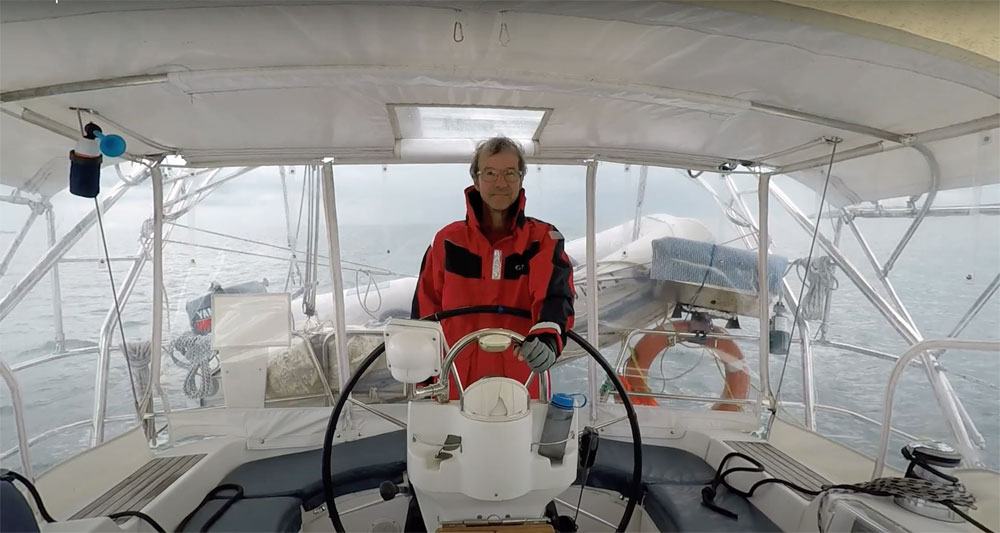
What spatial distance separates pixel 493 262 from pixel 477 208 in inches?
8.6

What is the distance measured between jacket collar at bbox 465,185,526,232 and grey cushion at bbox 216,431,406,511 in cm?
118

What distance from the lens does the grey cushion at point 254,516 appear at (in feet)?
5.36

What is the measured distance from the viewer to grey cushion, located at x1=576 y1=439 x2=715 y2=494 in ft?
6.84

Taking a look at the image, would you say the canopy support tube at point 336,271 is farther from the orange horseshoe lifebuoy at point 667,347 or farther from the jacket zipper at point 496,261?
the orange horseshoe lifebuoy at point 667,347

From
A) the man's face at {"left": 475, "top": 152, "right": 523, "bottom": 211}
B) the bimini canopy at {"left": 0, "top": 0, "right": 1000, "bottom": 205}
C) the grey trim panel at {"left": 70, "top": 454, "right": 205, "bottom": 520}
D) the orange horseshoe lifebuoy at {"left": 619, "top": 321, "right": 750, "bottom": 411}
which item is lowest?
the grey trim panel at {"left": 70, "top": 454, "right": 205, "bottom": 520}

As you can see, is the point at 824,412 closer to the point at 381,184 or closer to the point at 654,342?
the point at 654,342

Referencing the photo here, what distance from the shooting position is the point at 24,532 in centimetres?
87

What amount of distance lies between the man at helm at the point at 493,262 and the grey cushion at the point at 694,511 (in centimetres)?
79

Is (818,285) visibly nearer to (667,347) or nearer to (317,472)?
(667,347)

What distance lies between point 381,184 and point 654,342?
186 centimetres

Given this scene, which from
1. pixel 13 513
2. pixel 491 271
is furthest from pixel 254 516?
pixel 491 271

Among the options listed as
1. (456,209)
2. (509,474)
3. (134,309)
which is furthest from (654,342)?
(134,309)

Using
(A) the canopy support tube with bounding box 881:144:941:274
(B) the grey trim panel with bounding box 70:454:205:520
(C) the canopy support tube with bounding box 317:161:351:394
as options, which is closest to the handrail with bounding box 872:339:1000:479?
(A) the canopy support tube with bounding box 881:144:941:274

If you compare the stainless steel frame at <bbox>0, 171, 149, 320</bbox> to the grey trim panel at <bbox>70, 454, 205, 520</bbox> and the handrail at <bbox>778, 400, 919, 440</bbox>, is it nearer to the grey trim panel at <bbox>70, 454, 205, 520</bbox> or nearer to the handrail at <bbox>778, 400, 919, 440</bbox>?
the grey trim panel at <bbox>70, 454, 205, 520</bbox>
